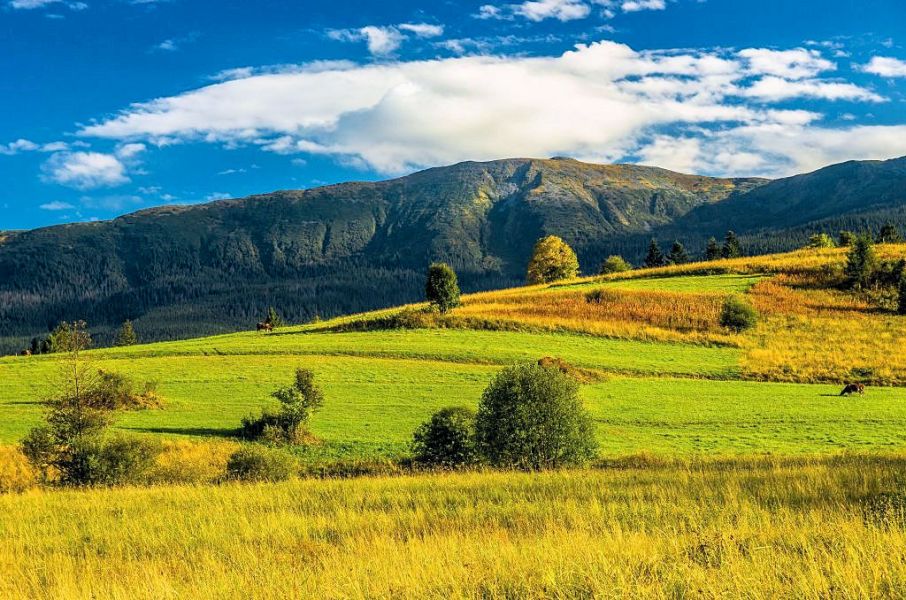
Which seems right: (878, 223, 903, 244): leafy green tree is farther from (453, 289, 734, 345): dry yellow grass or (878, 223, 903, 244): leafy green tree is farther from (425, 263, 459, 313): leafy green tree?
(425, 263, 459, 313): leafy green tree

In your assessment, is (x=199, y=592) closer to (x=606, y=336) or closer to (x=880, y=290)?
(x=606, y=336)

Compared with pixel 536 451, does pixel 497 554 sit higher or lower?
higher

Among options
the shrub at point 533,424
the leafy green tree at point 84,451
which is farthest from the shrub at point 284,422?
the shrub at point 533,424

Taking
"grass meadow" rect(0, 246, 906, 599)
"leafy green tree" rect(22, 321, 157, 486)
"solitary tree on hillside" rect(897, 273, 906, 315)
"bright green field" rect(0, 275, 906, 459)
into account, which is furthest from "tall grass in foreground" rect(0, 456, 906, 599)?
"solitary tree on hillside" rect(897, 273, 906, 315)

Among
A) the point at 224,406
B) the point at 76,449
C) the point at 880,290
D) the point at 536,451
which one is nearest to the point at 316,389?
the point at 224,406

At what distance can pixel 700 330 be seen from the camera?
62219mm

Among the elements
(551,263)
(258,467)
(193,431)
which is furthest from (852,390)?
(551,263)

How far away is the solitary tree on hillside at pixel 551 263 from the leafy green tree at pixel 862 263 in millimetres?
46884

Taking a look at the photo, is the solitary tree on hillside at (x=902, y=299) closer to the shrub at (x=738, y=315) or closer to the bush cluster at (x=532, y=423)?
the shrub at (x=738, y=315)

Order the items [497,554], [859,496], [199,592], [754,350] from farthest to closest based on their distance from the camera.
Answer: [754,350] → [859,496] → [497,554] → [199,592]

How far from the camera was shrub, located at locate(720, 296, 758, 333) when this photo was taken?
60.3 metres

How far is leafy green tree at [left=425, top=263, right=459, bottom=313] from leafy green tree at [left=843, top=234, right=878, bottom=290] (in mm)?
42683

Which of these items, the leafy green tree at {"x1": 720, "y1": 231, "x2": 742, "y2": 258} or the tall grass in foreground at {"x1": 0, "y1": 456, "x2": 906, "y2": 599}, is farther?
the leafy green tree at {"x1": 720, "y1": 231, "x2": 742, "y2": 258}

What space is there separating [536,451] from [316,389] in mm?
17218
